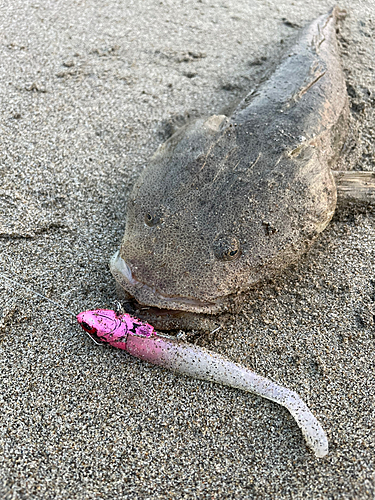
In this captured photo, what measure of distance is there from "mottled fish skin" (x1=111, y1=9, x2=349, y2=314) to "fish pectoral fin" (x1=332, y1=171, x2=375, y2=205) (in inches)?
5.6

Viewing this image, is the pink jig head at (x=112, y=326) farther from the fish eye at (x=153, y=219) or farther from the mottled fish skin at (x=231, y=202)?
the fish eye at (x=153, y=219)

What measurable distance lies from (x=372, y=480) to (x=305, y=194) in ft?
5.11

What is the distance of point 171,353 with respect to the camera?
2111 millimetres

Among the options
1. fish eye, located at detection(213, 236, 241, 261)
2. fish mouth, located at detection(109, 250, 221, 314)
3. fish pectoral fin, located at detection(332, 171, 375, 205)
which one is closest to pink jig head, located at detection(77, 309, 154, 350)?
fish mouth, located at detection(109, 250, 221, 314)

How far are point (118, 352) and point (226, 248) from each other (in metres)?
0.80

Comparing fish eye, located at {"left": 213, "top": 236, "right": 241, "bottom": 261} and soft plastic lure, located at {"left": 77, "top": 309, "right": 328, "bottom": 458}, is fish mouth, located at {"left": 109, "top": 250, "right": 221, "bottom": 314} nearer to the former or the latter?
soft plastic lure, located at {"left": 77, "top": 309, "right": 328, "bottom": 458}

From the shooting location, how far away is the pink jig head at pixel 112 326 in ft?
6.82

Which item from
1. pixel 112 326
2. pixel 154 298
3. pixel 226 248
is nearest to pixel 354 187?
pixel 226 248

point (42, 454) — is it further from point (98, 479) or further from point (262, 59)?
point (262, 59)

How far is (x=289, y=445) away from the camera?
1948 mm

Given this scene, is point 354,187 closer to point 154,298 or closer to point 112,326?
point 154,298

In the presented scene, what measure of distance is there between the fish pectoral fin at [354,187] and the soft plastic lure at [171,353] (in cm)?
154

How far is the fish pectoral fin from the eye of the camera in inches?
118

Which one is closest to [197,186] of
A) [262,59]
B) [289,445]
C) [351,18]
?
[289,445]
